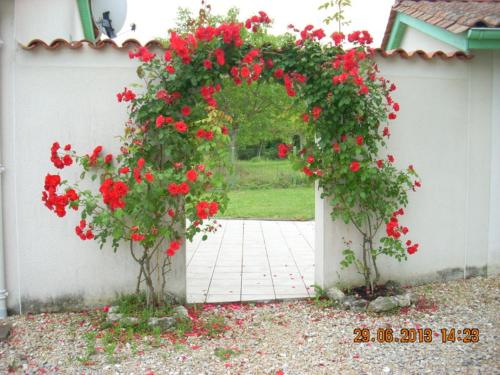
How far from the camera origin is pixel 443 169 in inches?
220

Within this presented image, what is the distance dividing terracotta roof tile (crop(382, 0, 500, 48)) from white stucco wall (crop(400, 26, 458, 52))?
0.44 metres

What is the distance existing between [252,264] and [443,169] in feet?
9.49

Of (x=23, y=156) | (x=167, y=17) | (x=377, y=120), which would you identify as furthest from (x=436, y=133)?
(x=167, y=17)

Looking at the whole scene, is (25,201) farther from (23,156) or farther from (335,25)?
(335,25)

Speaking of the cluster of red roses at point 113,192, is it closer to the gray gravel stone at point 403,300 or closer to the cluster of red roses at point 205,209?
the cluster of red roses at point 205,209

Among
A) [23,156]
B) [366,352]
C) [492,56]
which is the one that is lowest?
[366,352]

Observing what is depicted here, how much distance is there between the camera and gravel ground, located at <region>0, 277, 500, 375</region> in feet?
12.0

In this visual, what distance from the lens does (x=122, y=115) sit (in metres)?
4.80

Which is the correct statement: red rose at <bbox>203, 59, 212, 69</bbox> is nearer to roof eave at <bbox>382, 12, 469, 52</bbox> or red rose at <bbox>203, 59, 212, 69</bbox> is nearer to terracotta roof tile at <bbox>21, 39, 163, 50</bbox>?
terracotta roof tile at <bbox>21, 39, 163, 50</bbox>

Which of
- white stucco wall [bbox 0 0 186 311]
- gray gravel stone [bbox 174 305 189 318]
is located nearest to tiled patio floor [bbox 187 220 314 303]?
gray gravel stone [bbox 174 305 189 318]

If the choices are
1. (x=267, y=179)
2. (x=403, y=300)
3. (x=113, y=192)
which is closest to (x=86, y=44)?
Answer: (x=113, y=192)

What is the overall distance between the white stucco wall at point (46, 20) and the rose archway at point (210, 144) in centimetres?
130

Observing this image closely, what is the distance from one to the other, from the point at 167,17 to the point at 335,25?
21513mm

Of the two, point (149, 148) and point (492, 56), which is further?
point (492, 56)
